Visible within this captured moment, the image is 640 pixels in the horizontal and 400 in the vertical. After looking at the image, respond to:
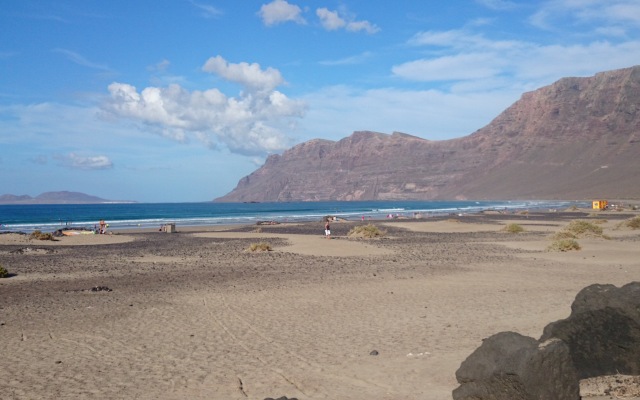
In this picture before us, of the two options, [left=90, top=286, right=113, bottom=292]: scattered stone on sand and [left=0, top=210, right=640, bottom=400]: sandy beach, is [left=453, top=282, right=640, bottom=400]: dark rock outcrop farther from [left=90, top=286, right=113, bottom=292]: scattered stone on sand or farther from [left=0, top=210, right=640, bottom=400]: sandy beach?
[left=90, top=286, right=113, bottom=292]: scattered stone on sand

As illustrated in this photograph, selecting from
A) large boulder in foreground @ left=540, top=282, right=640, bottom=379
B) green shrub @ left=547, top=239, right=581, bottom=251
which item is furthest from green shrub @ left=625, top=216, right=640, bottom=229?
Answer: large boulder in foreground @ left=540, top=282, right=640, bottom=379

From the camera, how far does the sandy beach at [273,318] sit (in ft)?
24.7

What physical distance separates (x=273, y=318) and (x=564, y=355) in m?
7.36

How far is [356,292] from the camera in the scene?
15.0 m

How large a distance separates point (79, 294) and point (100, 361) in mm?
Result: 7071

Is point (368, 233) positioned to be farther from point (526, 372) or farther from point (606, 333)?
point (526, 372)

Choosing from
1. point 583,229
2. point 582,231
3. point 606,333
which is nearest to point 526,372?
point 606,333

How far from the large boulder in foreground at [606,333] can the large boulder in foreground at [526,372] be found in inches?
46.6

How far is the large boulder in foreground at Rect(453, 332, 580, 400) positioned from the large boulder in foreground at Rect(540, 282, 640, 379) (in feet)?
3.88

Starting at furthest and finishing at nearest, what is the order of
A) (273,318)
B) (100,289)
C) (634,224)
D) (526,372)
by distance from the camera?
(634,224) < (100,289) < (273,318) < (526,372)

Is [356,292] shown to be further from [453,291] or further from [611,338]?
[611,338]

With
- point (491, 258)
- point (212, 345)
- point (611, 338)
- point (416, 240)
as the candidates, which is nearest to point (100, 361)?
point (212, 345)

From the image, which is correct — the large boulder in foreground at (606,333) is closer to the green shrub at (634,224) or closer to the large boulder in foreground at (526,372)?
the large boulder in foreground at (526,372)

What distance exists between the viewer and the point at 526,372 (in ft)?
17.0
